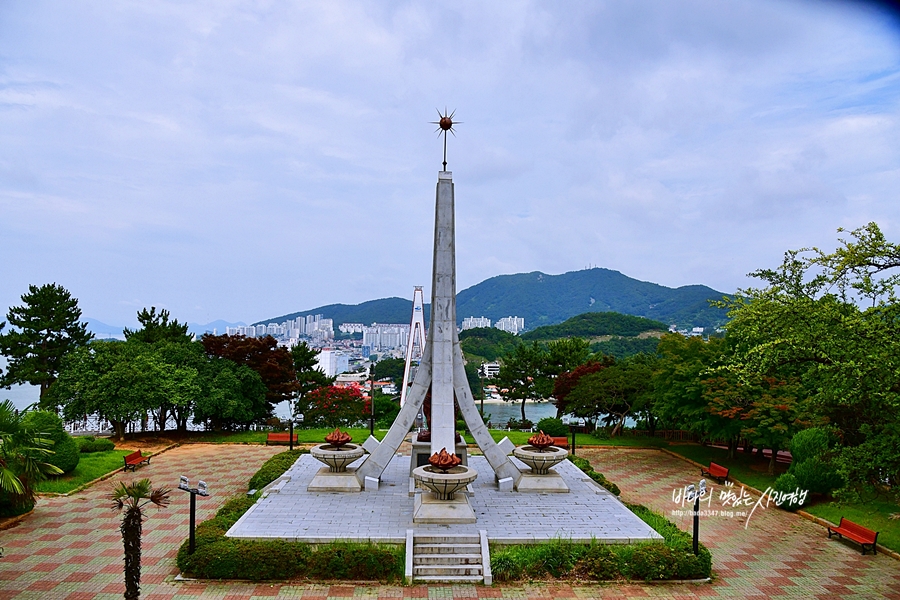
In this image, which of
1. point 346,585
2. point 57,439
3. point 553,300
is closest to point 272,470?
point 57,439

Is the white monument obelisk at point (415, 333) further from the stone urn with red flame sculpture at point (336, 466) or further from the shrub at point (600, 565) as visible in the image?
A: the shrub at point (600, 565)

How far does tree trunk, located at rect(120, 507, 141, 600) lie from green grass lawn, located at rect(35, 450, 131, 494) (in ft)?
30.7

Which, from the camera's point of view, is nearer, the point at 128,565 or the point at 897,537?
the point at 128,565

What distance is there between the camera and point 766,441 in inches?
716

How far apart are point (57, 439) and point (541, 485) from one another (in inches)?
531

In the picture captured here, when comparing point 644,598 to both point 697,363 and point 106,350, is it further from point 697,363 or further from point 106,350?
point 106,350

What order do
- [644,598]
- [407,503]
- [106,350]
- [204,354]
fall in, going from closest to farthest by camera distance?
[644,598]
[407,503]
[106,350]
[204,354]

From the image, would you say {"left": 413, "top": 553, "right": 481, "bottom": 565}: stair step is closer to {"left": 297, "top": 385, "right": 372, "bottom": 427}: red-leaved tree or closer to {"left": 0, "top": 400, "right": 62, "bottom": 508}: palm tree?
{"left": 0, "top": 400, "right": 62, "bottom": 508}: palm tree

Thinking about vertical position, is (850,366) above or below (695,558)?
above

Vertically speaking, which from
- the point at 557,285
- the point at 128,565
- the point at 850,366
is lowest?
the point at 128,565

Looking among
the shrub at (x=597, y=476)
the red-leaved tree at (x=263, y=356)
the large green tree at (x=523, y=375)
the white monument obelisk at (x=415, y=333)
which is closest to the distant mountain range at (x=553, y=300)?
the white monument obelisk at (x=415, y=333)

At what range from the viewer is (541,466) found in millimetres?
16094

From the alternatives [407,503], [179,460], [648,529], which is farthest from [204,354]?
[648,529]

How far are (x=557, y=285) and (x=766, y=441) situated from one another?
175431 mm
